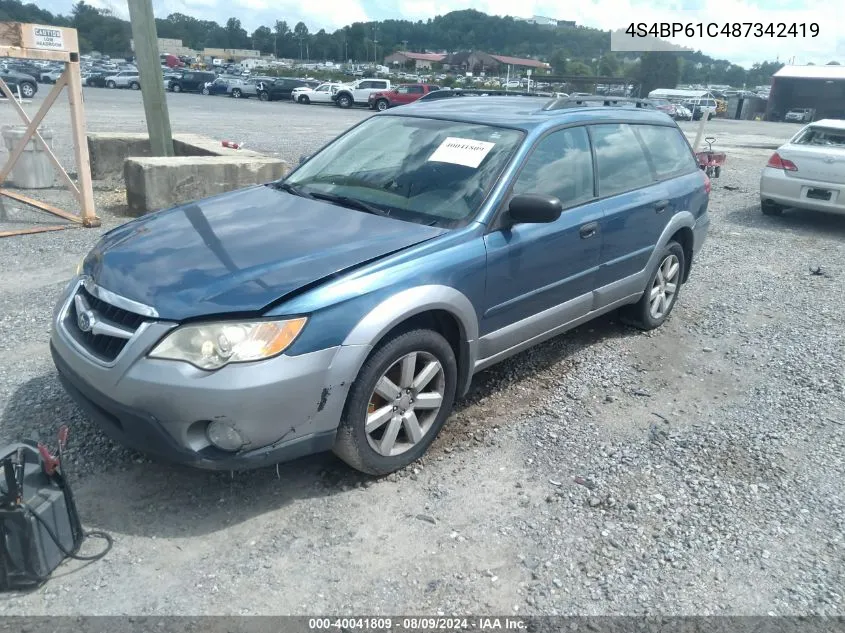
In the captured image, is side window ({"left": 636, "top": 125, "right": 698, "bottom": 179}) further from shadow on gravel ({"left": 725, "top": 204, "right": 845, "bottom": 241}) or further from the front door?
shadow on gravel ({"left": 725, "top": 204, "right": 845, "bottom": 241})

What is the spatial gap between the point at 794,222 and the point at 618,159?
716 centimetres

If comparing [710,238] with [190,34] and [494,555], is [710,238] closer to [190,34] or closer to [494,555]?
[494,555]

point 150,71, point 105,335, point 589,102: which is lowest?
point 105,335

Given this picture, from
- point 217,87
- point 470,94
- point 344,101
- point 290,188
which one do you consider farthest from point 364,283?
point 217,87

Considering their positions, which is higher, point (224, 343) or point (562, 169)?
point (562, 169)

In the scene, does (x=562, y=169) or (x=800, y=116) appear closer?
(x=562, y=169)

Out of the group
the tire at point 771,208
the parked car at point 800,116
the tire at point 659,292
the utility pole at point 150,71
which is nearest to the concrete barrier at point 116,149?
the utility pole at point 150,71

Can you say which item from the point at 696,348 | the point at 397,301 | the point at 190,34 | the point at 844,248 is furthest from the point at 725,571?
the point at 190,34

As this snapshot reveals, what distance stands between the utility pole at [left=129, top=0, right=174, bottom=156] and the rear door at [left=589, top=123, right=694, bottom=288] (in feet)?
21.8

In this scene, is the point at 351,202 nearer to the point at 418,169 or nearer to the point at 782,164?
the point at 418,169

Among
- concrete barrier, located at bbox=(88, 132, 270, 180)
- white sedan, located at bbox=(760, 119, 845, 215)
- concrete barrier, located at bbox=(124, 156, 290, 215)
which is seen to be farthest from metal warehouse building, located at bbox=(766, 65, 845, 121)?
concrete barrier, located at bbox=(124, 156, 290, 215)

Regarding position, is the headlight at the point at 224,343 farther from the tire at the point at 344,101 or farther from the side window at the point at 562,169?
the tire at the point at 344,101

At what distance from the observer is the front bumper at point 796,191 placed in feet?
30.3

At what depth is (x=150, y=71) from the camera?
9.04 m
